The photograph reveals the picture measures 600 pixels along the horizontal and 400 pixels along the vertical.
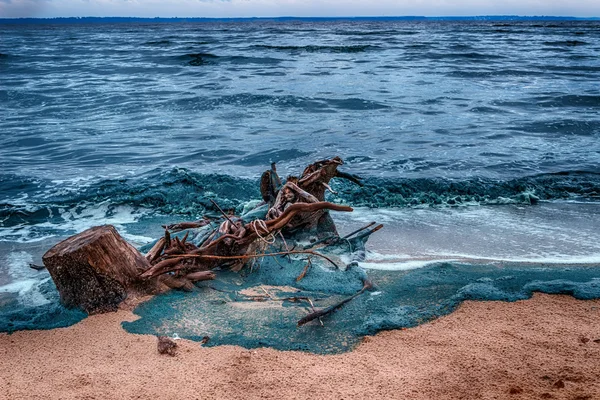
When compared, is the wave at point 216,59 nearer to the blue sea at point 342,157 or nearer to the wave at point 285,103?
the blue sea at point 342,157

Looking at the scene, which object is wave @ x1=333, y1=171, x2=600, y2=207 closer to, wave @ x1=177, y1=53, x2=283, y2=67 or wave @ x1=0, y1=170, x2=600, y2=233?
wave @ x1=0, y1=170, x2=600, y2=233

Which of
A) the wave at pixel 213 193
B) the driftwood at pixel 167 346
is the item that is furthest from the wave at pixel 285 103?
the driftwood at pixel 167 346

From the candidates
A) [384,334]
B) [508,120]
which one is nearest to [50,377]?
[384,334]

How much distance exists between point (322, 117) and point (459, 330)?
10.1 meters

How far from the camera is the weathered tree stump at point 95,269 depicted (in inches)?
123

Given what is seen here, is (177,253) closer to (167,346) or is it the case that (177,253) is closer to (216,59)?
(167,346)

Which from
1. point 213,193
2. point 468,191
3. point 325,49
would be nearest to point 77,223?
point 213,193

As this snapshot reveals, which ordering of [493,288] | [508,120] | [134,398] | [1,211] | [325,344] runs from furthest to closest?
[508,120] < [1,211] < [493,288] < [325,344] < [134,398]

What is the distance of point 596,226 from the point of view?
18.5 feet

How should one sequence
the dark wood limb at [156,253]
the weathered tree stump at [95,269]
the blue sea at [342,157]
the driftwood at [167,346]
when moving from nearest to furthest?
the driftwood at [167,346] → the weathered tree stump at [95,269] → the dark wood limb at [156,253] → the blue sea at [342,157]

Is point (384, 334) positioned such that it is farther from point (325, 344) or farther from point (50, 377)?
point (50, 377)

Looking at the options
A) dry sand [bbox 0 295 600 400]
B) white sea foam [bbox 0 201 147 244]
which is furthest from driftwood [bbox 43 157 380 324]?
white sea foam [bbox 0 201 147 244]

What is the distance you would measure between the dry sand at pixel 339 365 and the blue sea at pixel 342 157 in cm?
30

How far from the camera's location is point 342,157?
9047 mm
